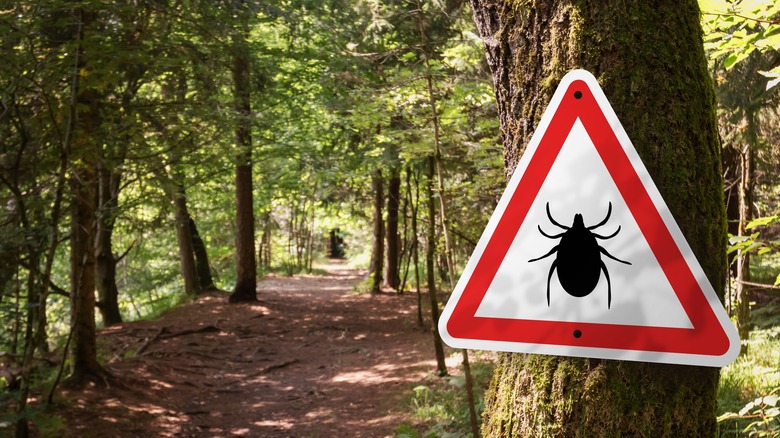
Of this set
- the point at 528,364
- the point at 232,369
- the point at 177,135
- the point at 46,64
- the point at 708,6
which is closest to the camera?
the point at 528,364

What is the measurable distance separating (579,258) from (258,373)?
31.2 ft

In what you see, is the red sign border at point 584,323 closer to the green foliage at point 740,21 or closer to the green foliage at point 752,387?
the green foliage at point 740,21

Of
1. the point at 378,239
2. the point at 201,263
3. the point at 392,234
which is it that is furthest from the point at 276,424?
the point at 378,239

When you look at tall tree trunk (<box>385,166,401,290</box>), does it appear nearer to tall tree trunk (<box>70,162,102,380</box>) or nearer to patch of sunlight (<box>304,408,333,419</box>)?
patch of sunlight (<box>304,408,333,419</box>)

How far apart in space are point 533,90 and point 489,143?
566 centimetres

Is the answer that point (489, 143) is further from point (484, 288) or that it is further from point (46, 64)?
point (484, 288)

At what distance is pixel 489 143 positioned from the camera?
24.0 ft

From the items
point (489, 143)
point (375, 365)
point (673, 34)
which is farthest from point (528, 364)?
point (375, 365)

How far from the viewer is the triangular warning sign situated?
1451 millimetres

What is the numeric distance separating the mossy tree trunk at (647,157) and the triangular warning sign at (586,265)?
75 millimetres

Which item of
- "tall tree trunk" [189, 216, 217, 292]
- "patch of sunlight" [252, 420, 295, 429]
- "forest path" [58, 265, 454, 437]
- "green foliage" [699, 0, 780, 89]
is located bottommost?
"patch of sunlight" [252, 420, 295, 429]

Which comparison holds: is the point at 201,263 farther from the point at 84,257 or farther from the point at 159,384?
the point at 84,257

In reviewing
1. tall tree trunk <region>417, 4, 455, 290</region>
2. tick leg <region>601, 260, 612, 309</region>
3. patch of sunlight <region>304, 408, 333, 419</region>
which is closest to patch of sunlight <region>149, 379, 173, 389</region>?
patch of sunlight <region>304, 408, 333, 419</region>

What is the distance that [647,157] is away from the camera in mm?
Answer: 1564
